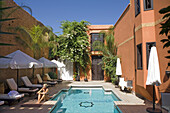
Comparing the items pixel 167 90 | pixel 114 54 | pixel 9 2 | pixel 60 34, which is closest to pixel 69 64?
pixel 60 34

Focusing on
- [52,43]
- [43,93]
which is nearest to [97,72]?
[52,43]

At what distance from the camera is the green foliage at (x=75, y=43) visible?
14.8m

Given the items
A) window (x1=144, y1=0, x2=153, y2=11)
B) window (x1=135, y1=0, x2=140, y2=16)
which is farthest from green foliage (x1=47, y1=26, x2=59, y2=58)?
window (x1=144, y1=0, x2=153, y2=11)

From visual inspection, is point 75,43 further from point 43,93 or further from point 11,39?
point 43,93

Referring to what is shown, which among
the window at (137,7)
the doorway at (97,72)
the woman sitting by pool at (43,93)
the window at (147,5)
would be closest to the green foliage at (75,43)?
the doorway at (97,72)

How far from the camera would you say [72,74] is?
16.2 meters

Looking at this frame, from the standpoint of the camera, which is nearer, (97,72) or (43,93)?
(43,93)

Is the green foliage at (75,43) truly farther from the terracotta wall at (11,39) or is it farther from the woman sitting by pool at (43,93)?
the woman sitting by pool at (43,93)

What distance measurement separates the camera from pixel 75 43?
576 inches

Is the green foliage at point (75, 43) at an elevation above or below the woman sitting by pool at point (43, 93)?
above

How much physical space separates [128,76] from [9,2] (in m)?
9.58

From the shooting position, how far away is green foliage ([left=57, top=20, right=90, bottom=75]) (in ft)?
48.4

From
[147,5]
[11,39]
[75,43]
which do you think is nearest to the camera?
[147,5]

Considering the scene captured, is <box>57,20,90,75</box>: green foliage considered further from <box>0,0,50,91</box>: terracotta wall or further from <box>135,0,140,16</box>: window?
<box>135,0,140,16</box>: window
